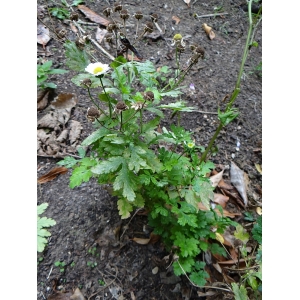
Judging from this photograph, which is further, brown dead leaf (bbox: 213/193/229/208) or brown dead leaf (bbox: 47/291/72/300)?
brown dead leaf (bbox: 213/193/229/208)

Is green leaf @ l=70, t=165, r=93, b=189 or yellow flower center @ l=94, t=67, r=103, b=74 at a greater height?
yellow flower center @ l=94, t=67, r=103, b=74

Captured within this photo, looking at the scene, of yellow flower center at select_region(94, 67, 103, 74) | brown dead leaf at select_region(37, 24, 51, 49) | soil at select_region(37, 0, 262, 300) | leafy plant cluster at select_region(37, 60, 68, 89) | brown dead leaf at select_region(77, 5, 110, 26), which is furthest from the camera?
brown dead leaf at select_region(77, 5, 110, 26)

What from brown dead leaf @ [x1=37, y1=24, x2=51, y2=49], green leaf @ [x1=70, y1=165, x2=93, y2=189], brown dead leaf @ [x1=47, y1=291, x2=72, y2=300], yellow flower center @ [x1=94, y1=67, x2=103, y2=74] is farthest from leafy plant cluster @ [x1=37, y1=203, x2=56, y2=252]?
brown dead leaf @ [x1=37, y1=24, x2=51, y2=49]

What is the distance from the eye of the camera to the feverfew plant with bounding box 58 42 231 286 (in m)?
0.92

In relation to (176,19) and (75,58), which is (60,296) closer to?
(75,58)

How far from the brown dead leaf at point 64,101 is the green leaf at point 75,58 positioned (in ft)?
2.18

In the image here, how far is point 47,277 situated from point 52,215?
241 millimetres

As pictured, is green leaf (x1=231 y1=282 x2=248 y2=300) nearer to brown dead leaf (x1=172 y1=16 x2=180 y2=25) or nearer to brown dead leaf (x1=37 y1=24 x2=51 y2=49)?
brown dead leaf (x1=37 y1=24 x2=51 y2=49)

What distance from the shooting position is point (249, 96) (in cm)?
195

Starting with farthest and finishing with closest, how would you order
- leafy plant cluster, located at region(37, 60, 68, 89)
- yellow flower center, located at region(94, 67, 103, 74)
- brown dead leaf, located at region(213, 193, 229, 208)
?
leafy plant cluster, located at region(37, 60, 68, 89) → brown dead leaf, located at region(213, 193, 229, 208) → yellow flower center, located at region(94, 67, 103, 74)

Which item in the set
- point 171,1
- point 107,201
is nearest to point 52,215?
point 107,201

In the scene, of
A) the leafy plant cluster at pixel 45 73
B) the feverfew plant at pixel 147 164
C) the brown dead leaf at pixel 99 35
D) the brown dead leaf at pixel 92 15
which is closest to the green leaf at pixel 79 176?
the feverfew plant at pixel 147 164

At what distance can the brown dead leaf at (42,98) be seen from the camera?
5.20 ft

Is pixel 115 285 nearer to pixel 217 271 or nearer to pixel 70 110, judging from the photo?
pixel 217 271
